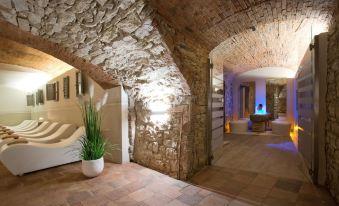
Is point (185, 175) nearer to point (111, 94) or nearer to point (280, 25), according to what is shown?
point (111, 94)

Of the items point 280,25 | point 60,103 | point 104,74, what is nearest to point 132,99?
point 104,74

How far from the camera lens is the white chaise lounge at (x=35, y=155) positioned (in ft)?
9.80

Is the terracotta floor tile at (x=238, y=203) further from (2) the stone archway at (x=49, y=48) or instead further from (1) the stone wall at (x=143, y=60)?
(2) the stone archway at (x=49, y=48)

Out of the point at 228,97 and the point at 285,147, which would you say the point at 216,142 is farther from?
the point at 228,97

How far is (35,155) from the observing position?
323 centimetres

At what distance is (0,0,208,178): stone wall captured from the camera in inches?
73.2

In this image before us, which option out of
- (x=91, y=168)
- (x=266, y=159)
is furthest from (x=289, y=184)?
(x=91, y=168)

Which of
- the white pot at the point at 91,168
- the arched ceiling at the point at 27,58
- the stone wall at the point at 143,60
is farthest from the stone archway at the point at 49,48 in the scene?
the arched ceiling at the point at 27,58

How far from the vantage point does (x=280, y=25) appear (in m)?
3.04

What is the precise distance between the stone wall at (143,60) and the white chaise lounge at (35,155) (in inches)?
51.0

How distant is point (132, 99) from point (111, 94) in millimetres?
466

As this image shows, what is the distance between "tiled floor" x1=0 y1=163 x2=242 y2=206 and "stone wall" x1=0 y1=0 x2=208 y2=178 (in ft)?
1.15

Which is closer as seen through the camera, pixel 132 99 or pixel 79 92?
pixel 132 99

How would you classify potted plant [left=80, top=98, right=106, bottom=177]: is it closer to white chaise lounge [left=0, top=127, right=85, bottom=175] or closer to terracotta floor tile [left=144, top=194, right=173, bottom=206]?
white chaise lounge [left=0, top=127, right=85, bottom=175]
